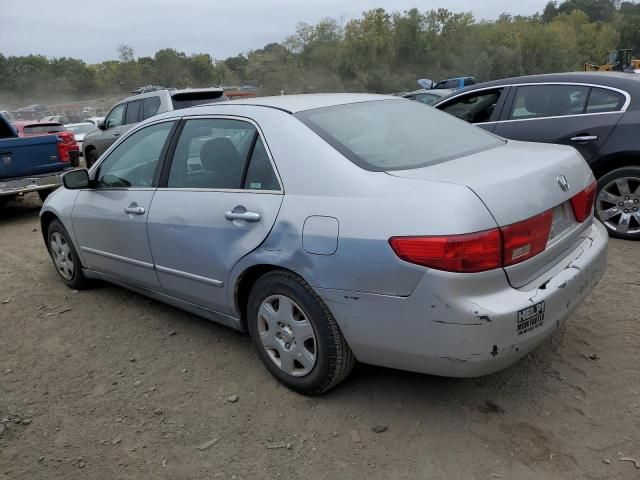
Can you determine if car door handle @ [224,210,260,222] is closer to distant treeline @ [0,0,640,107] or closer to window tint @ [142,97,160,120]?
window tint @ [142,97,160,120]

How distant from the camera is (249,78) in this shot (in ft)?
207

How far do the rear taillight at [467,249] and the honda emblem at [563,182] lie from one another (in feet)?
1.50

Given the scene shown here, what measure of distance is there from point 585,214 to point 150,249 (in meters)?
2.66

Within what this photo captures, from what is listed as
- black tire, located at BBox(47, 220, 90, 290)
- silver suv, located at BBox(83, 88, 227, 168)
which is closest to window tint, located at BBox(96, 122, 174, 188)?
black tire, located at BBox(47, 220, 90, 290)

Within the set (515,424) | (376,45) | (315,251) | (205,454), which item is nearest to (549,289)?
(515,424)

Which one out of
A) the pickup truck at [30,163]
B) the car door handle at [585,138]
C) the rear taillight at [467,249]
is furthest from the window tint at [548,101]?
the pickup truck at [30,163]

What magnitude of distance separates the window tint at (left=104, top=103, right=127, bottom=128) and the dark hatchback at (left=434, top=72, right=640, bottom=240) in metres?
8.30

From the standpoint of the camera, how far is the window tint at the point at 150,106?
10461mm

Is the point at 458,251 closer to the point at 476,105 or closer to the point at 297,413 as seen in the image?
the point at 297,413

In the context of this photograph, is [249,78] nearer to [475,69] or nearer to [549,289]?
[475,69]

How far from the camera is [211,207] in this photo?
315cm

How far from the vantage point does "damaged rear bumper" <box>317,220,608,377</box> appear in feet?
7.46

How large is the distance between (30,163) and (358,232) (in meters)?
7.24

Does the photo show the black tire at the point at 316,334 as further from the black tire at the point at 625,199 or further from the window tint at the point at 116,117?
the window tint at the point at 116,117
